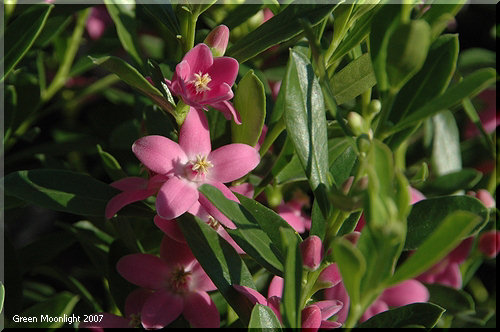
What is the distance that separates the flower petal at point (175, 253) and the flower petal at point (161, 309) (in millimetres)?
49

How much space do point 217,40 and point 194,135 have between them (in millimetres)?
140

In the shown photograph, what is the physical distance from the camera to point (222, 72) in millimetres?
934

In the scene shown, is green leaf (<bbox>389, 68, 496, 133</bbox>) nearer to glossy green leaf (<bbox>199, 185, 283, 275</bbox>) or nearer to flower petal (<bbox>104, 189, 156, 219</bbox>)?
glossy green leaf (<bbox>199, 185, 283, 275</bbox>)

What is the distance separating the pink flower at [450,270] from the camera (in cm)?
127

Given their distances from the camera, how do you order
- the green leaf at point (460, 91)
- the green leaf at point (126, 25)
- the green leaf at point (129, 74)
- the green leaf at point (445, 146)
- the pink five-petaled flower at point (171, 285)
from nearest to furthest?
1. the green leaf at point (460, 91)
2. the green leaf at point (129, 74)
3. the pink five-petaled flower at point (171, 285)
4. the green leaf at point (126, 25)
5. the green leaf at point (445, 146)

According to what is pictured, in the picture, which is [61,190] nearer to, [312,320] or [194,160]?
[194,160]

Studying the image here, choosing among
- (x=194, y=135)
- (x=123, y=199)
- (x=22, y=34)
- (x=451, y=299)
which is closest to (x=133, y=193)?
(x=123, y=199)

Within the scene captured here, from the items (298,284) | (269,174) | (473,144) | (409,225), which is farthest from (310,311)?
(473,144)

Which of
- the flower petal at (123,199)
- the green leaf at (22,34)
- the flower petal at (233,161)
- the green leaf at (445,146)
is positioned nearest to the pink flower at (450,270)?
the green leaf at (445,146)

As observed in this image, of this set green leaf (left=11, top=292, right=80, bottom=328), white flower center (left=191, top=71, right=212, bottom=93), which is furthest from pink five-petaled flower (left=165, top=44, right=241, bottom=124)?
green leaf (left=11, top=292, right=80, bottom=328)

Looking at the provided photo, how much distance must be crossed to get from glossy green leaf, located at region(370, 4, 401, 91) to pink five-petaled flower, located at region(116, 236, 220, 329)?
0.46 meters

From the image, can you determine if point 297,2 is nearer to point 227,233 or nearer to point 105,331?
point 227,233

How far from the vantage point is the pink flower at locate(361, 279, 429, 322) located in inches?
45.9

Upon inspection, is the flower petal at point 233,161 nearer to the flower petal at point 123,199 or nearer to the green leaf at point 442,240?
the flower petal at point 123,199
